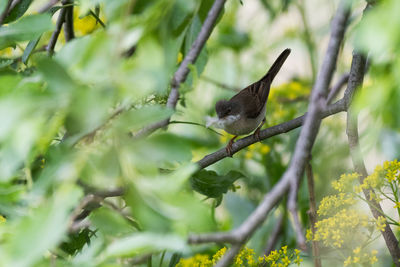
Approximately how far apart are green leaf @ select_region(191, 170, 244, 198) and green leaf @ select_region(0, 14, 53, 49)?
1025mm

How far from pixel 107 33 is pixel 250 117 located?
2637mm

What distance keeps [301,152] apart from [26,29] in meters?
0.77

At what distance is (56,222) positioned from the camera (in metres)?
0.94

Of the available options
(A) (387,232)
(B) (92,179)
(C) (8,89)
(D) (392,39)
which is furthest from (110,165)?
(A) (387,232)

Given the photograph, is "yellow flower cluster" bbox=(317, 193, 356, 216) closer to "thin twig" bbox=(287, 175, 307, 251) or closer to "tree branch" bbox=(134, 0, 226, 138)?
"tree branch" bbox=(134, 0, 226, 138)

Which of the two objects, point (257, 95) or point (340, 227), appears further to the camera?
point (257, 95)

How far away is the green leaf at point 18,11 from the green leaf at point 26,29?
49cm

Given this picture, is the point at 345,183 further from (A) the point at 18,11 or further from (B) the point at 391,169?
(A) the point at 18,11


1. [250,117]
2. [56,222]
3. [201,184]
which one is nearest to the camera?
[56,222]

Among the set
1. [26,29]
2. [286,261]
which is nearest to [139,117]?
[26,29]

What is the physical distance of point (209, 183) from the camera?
226cm

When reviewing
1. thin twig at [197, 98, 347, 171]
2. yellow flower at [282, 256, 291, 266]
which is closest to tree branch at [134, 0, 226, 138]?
thin twig at [197, 98, 347, 171]

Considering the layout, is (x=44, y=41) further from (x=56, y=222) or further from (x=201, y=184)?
(x=56, y=222)

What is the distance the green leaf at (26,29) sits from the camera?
1323 millimetres
